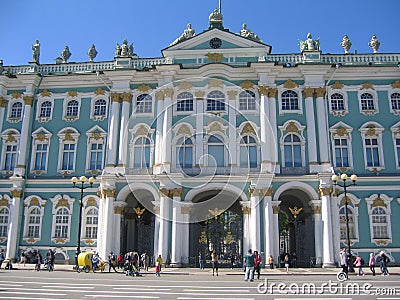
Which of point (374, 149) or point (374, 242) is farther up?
point (374, 149)

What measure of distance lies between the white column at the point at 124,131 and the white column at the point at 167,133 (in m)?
3.34

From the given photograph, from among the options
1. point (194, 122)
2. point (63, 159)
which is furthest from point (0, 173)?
point (194, 122)

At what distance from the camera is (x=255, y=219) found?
A: 32531mm

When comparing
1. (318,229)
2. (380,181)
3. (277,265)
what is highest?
(380,181)

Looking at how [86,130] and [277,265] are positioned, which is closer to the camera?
[277,265]

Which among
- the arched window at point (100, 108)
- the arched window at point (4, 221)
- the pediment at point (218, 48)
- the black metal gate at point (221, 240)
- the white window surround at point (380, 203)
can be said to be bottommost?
the black metal gate at point (221, 240)

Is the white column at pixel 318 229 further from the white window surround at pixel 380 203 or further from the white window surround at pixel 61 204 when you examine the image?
the white window surround at pixel 61 204

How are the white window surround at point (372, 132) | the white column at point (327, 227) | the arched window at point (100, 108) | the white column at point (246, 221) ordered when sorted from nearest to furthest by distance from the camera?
the white column at point (327, 227) < the white column at point (246, 221) < the white window surround at point (372, 132) < the arched window at point (100, 108)

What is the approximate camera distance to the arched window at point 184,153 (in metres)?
35.0

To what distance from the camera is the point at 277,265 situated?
32125mm

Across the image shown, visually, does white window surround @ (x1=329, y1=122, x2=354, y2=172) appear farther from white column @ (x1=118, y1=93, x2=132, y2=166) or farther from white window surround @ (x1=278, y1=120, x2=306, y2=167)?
white column @ (x1=118, y1=93, x2=132, y2=166)

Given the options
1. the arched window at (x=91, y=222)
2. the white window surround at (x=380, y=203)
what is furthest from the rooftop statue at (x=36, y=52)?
the white window surround at (x=380, y=203)

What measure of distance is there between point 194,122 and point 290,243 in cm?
1482

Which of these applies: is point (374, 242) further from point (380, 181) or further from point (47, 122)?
point (47, 122)
